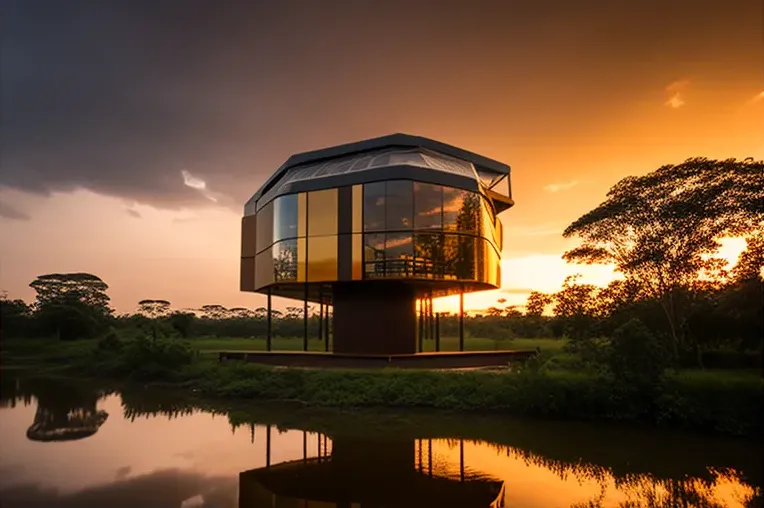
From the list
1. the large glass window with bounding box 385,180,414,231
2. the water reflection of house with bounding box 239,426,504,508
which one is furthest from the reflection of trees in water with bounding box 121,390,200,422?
the large glass window with bounding box 385,180,414,231

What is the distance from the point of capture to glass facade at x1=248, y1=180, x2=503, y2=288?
26.2 m

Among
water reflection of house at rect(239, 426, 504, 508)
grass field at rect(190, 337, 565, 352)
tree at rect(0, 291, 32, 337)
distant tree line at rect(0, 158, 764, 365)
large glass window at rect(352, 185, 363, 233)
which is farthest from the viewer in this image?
grass field at rect(190, 337, 565, 352)

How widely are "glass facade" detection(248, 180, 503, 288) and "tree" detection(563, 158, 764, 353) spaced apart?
22.7 feet

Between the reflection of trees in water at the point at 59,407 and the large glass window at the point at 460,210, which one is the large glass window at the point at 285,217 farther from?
the reflection of trees in water at the point at 59,407

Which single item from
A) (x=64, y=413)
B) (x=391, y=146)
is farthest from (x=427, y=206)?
(x=64, y=413)

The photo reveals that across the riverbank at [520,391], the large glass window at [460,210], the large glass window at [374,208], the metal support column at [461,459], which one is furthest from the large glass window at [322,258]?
the metal support column at [461,459]

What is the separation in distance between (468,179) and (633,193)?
8.31 m

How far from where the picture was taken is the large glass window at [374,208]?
87.3ft

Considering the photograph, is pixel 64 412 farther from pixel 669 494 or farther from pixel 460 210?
pixel 460 210

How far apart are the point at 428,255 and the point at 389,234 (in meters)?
2.20

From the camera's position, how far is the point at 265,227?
107ft

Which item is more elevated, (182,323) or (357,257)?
(357,257)

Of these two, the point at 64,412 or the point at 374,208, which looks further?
the point at 374,208

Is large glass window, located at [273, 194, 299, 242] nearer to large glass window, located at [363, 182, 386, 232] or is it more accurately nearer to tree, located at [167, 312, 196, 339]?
large glass window, located at [363, 182, 386, 232]
